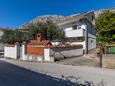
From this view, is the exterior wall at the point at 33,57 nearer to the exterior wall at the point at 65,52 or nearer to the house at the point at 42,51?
the house at the point at 42,51

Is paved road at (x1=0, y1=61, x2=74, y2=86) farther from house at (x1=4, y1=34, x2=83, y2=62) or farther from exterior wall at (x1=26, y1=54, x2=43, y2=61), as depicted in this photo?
exterior wall at (x1=26, y1=54, x2=43, y2=61)

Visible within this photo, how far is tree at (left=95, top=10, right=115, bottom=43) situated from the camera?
26125 millimetres

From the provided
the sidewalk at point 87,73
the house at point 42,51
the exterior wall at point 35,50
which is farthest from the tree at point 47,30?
the sidewalk at point 87,73

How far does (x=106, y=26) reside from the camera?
26.4m

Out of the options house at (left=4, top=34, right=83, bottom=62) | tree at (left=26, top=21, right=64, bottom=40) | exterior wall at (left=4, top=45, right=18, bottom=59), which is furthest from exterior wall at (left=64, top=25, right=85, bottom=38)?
exterior wall at (left=4, top=45, right=18, bottom=59)

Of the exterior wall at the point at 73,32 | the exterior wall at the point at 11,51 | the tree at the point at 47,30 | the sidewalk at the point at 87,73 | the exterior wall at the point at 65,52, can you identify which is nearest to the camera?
the sidewalk at the point at 87,73

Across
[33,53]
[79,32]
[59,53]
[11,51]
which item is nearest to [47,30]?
[79,32]

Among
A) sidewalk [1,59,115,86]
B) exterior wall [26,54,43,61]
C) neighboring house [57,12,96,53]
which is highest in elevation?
neighboring house [57,12,96,53]

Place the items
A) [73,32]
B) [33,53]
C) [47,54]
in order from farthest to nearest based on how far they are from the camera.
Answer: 1. [73,32]
2. [33,53]
3. [47,54]

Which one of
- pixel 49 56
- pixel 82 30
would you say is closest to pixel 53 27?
pixel 82 30

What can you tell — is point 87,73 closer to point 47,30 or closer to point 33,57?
point 33,57

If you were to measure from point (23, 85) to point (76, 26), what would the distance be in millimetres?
24805

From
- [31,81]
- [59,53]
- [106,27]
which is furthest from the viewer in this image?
[106,27]

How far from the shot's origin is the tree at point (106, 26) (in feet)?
85.7
